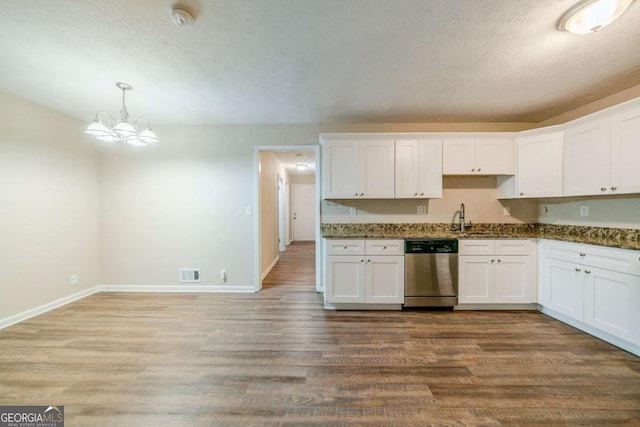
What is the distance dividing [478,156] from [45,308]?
18.2 ft

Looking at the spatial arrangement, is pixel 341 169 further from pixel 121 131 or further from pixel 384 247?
pixel 121 131

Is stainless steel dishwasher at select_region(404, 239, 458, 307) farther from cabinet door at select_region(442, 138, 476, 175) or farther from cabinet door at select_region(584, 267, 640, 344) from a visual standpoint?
cabinet door at select_region(584, 267, 640, 344)

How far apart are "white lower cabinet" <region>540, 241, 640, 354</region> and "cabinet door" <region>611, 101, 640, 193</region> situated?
60 cm

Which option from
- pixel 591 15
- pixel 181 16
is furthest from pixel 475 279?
pixel 181 16

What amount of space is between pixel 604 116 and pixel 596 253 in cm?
129

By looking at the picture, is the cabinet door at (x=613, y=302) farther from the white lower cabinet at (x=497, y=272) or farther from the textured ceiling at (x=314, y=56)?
the textured ceiling at (x=314, y=56)

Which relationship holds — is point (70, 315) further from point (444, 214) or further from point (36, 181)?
point (444, 214)

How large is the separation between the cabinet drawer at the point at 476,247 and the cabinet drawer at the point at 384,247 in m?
0.71

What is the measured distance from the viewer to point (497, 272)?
2.97 metres

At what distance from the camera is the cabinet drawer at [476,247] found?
117 inches

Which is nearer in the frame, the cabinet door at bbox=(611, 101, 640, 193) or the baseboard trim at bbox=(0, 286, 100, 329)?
the cabinet door at bbox=(611, 101, 640, 193)

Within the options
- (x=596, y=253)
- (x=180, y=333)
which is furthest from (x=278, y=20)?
(x=596, y=253)

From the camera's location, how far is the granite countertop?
2.49 metres

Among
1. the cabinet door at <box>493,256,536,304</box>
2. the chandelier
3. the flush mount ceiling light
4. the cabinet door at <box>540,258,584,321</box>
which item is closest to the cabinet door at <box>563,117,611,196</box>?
the cabinet door at <box>540,258,584,321</box>
